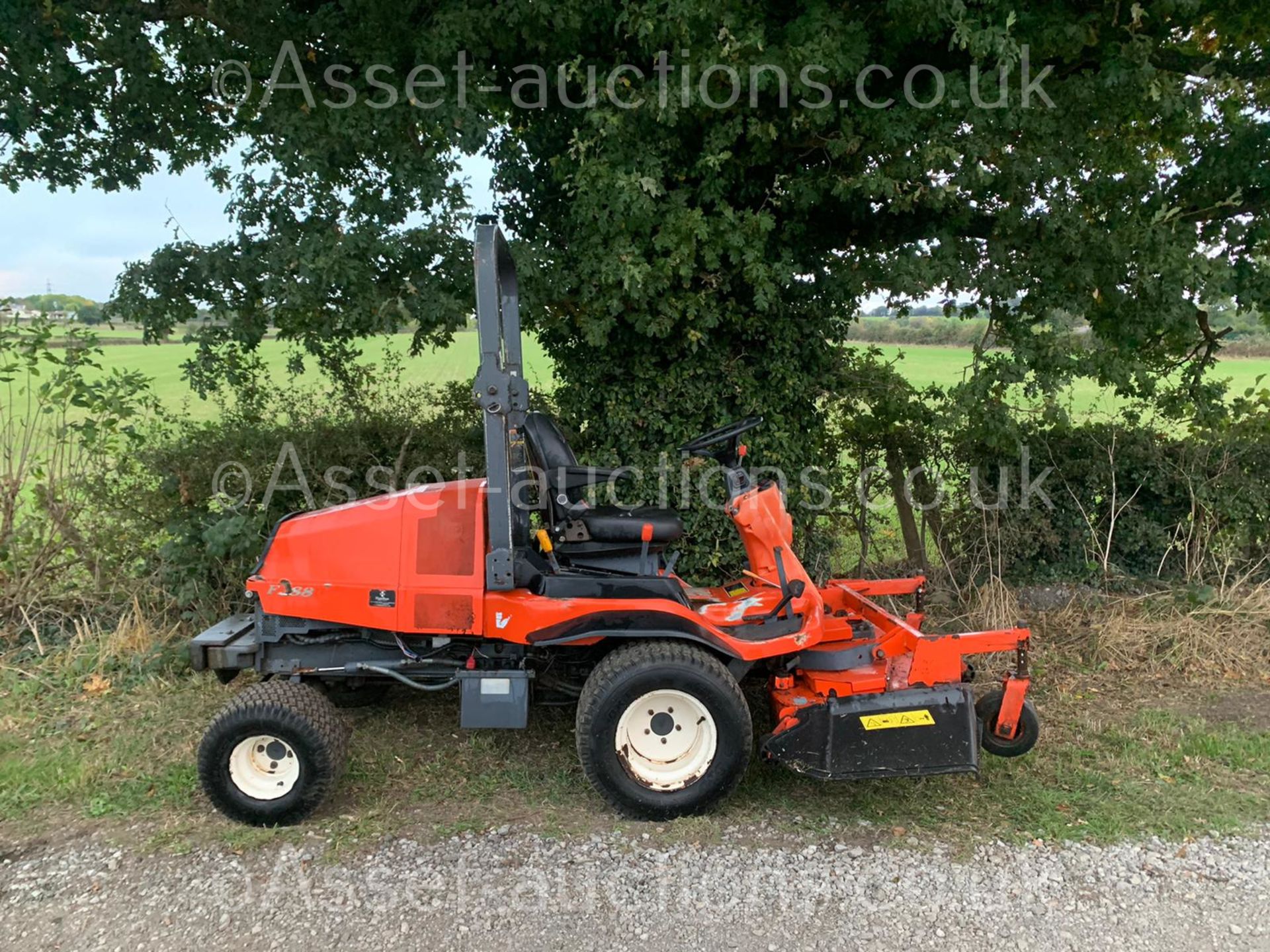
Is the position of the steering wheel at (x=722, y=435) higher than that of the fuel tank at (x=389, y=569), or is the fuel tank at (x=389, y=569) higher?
the steering wheel at (x=722, y=435)

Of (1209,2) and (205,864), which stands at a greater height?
(1209,2)

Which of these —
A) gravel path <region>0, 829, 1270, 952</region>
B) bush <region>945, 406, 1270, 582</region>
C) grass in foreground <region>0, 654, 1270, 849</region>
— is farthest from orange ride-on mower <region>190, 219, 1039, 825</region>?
bush <region>945, 406, 1270, 582</region>

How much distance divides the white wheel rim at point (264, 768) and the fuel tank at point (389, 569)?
21.4 inches

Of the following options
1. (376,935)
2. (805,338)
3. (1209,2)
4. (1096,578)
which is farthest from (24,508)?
(1209,2)

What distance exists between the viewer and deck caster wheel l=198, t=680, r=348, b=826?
3.84 metres

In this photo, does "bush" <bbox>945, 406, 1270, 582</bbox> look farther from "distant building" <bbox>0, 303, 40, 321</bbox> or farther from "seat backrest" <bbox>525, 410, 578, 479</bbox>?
"distant building" <bbox>0, 303, 40, 321</bbox>

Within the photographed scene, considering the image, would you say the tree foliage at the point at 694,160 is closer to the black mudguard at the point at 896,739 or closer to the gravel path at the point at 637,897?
the black mudguard at the point at 896,739

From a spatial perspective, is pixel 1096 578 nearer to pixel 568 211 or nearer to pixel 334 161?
pixel 568 211

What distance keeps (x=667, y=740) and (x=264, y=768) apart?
5.51ft

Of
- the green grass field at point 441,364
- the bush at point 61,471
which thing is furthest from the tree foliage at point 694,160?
the bush at point 61,471

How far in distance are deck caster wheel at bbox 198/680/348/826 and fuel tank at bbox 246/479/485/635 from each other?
16.8 inches

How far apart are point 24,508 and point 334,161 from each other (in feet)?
9.75

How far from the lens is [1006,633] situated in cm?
405

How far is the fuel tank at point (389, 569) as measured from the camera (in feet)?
13.2
